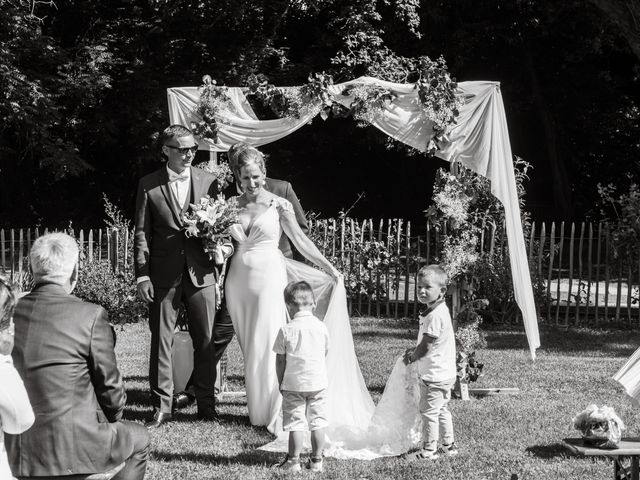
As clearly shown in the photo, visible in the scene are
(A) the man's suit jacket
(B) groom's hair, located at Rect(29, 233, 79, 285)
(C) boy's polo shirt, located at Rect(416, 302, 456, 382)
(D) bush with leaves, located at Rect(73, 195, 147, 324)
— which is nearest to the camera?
(A) the man's suit jacket

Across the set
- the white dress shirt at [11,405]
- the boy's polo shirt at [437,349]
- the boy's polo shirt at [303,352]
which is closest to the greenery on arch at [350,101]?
the boy's polo shirt at [437,349]

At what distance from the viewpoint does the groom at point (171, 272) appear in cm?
712

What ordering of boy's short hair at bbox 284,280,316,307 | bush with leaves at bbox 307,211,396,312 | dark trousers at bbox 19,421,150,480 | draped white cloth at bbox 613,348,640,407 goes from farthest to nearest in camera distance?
bush with leaves at bbox 307,211,396,312 < boy's short hair at bbox 284,280,316,307 < draped white cloth at bbox 613,348,640,407 < dark trousers at bbox 19,421,150,480

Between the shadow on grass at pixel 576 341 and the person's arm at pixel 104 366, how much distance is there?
7.94 meters

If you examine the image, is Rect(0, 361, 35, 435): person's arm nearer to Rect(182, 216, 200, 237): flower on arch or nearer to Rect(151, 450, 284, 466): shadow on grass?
Rect(151, 450, 284, 466): shadow on grass

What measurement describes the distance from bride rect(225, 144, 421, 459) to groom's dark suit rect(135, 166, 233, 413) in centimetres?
26

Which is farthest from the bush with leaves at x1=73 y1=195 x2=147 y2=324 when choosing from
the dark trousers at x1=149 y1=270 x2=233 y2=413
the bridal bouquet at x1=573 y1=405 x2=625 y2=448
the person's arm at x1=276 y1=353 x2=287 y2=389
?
the bridal bouquet at x1=573 y1=405 x2=625 y2=448

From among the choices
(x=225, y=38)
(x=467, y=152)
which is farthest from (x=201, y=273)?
(x=225, y=38)

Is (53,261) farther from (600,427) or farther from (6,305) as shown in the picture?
(600,427)

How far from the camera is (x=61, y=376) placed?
154 inches

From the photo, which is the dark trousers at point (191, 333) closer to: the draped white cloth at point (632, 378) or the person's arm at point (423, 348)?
the person's arm at point (423, 348)

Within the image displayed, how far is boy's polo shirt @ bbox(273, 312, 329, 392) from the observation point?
575cm

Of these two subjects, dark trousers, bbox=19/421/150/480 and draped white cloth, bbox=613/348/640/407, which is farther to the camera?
draped white cloth, bbox=613/348/640/407

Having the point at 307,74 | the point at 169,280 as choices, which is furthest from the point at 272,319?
the point at 307,74
